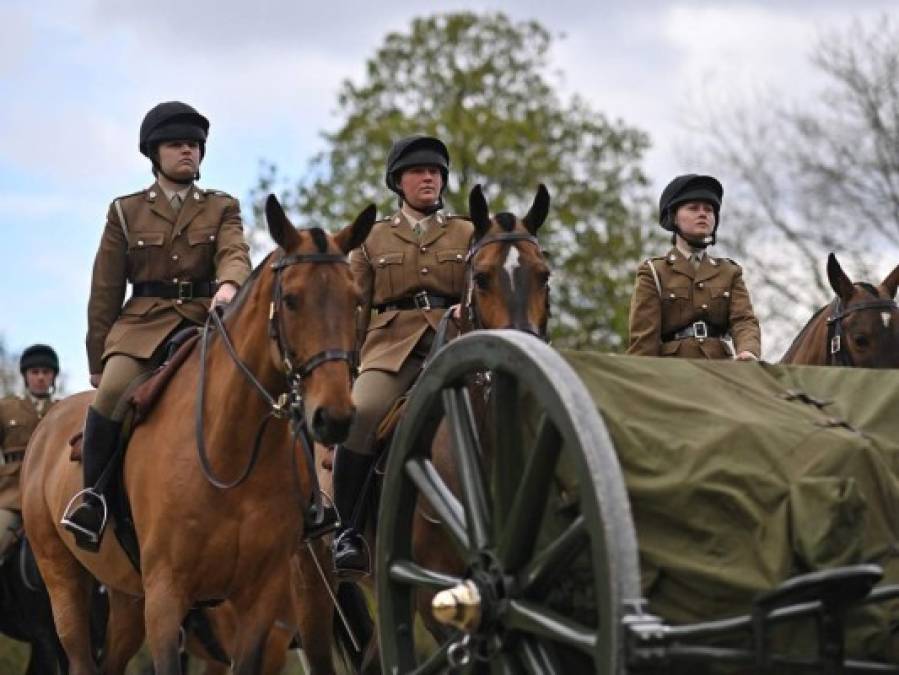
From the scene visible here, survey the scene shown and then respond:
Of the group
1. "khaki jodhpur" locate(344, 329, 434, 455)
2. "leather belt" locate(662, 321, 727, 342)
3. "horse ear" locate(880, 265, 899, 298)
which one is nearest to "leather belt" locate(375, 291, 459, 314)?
"khaki jodhpur" locate(344, 329, 434, 455)

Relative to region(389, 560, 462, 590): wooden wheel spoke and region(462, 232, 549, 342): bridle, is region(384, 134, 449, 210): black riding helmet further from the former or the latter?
region(389, 560, 462, 590): wooden wheel spoke

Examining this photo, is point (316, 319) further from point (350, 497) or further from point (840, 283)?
point (840, 283)

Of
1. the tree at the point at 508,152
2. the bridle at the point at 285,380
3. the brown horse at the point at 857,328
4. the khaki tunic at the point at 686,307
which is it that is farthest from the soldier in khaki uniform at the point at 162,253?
the tree at the point at 508,152

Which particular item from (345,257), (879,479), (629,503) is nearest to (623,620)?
(629,503)

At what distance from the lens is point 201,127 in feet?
31.5

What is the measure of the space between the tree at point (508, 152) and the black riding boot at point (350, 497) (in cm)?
2162

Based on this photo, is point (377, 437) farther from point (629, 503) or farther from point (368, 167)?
point (368, 167)

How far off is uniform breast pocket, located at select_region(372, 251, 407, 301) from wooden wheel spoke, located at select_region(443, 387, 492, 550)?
381cm

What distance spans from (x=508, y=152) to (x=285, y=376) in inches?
997

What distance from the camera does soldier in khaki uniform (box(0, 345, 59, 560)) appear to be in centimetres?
1387

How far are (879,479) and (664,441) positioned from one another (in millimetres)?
639

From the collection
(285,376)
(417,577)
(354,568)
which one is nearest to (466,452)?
(417,577)

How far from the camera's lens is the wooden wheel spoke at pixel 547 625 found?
4.88 m

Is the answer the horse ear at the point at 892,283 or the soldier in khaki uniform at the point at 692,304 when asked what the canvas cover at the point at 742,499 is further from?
the soldier in khaki uniform at the point at 692,304
